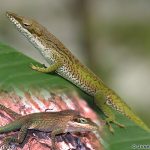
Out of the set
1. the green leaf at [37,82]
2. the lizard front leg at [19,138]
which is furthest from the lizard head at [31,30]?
the lizard front leg at [19,138]

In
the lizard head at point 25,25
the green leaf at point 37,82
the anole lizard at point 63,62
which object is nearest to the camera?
the green leaf at point 37,82

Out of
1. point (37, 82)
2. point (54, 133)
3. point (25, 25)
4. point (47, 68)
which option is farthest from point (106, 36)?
point (54, 133)

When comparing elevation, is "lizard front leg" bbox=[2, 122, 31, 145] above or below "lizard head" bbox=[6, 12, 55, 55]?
below

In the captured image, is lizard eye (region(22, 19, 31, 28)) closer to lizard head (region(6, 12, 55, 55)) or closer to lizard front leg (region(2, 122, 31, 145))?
lizard head (region(6, 12, 55, 55))

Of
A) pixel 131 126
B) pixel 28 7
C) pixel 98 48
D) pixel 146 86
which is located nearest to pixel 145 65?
pixel 146 86

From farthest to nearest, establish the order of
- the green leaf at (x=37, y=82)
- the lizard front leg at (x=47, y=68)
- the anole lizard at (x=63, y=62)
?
the anole lizard at (x=63, y=62), the lizard front leg at (x=47, y=68), the green leaf at (x=37, y=82)

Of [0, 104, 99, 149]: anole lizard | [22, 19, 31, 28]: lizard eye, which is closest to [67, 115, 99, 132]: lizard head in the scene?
[0, 104, 99, 149]: anole lizard

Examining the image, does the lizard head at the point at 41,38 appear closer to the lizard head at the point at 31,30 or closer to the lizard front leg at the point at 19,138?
the lizard head at the point at 31,30
